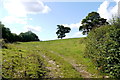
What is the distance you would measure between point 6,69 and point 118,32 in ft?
22.5

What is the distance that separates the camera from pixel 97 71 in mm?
8953

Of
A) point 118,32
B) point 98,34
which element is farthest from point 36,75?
point 98,34

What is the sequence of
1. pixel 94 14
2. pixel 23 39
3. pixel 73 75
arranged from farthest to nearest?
pixel 23 39 → pixel 94 14 → pixel 73 75

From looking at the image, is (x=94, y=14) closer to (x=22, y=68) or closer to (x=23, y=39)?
(x=23, y=39)

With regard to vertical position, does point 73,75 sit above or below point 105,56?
below

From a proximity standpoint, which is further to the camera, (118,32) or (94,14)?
(94,14)

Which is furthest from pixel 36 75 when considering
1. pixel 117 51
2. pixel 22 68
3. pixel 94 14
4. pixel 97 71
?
pixel 94 14

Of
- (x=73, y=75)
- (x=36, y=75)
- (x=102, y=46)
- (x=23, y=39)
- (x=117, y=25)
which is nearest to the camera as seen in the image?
(x=36, y=75)

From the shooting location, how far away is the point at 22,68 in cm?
793

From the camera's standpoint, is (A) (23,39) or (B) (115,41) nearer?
(B) (115,41)

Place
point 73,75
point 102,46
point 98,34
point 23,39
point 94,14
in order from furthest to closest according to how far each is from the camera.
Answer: point 23,39, point 94,14, point 98,34, point 102,46, point 73,75

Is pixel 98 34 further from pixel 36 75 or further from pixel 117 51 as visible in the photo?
pixel 36 75

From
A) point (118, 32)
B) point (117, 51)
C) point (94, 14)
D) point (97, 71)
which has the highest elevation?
point (94, 14)

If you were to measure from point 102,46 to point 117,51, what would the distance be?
139cm
